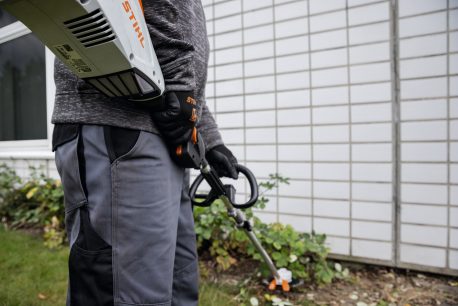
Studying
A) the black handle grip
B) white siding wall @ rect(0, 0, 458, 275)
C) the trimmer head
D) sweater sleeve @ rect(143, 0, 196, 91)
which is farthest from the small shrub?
sweater sleeve @ rect(143, 0, 196, 91)

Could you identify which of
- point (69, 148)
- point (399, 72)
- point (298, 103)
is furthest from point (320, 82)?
point (69, 148)

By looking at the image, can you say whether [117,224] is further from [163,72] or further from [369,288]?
[369,288]

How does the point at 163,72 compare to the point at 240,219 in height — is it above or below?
above

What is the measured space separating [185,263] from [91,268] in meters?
0.43

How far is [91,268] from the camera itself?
80 centimetres

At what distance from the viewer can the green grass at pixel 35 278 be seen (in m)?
1.68

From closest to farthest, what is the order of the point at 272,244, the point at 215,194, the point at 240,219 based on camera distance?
the point at 215,194, the point at 240,219, the point at 272,244

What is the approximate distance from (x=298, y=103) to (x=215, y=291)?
1.26m

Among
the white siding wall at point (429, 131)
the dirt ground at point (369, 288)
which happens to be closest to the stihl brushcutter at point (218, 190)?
the dirt ground at point (369, 288)

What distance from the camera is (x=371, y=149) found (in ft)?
6.17

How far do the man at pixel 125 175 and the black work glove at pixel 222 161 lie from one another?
401 mm

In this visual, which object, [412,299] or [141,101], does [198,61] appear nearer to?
[141,101]

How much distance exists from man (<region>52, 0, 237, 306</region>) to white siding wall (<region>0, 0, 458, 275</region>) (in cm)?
128

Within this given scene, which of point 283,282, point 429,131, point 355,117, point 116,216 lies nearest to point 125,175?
point 116,216
